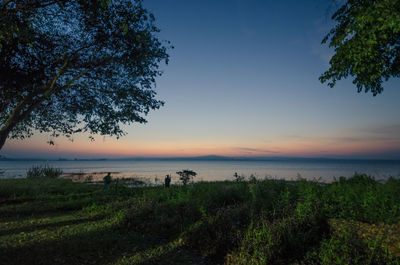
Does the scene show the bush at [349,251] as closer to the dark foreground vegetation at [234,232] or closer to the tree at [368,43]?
the dark foreground vegetation at [234,232]

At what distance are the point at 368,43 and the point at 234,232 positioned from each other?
859 centimetres

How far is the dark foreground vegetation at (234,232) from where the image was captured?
4441 mm

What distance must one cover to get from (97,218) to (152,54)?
8.00 meters

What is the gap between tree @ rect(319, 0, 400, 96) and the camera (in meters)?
7.61

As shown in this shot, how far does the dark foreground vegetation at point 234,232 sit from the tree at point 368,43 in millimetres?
5025

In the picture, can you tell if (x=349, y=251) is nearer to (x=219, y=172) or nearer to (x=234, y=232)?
(x=234, y=232)

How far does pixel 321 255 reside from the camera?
4.30 metres

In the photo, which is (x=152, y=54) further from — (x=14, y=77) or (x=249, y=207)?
(x=249, y=207)

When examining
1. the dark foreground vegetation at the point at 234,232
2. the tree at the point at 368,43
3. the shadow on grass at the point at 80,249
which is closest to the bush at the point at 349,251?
the dark foreground vegetation at the point at 234,232

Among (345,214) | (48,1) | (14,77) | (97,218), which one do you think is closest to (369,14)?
(345,214)

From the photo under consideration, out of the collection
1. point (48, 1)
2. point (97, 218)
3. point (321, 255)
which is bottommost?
point (97, 218)

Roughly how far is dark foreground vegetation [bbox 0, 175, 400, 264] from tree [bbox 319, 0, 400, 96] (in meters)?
5.03

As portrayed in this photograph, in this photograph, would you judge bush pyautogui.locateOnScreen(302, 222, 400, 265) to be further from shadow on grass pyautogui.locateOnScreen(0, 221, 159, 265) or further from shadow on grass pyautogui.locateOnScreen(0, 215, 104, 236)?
shadow on grass pyautogui.locateOnScreen(0, 215, 104, 236)

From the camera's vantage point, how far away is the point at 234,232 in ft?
18.3
